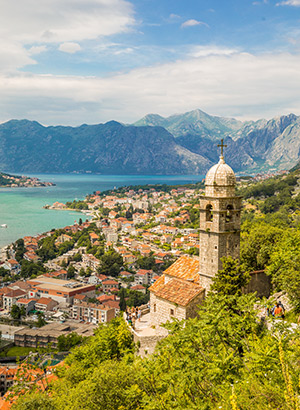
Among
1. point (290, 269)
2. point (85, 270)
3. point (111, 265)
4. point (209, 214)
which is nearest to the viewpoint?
point (290, 269)

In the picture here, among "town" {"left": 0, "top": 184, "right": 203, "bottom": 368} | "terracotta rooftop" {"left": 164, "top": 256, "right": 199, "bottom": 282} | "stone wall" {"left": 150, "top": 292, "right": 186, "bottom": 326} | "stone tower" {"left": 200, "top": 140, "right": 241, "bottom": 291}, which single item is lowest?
"town" {"left": 0, "top": 184, "right": 203, "bottom": 368}

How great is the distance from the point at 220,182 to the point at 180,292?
14.4 feet

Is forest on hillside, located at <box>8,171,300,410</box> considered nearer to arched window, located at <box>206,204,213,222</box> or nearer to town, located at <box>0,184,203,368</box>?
arched window, located at <box>206,204,213,222</box>

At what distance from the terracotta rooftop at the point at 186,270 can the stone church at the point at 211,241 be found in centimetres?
53

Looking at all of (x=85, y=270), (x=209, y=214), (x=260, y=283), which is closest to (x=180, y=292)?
(x=209, y=214)

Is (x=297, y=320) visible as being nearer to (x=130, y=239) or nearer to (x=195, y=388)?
(x=195, y=388)

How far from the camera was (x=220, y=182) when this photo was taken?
1367cm

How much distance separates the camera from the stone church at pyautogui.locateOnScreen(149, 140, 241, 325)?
13.5 meters

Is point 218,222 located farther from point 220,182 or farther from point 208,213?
point 220,182

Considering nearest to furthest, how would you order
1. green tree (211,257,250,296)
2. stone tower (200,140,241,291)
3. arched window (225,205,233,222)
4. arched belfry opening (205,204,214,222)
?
green tree (211,257,250,296)
stone tower (200,140,241,291)
arched window (225,205,233,222)
arched belfry opening (205,204,214,222)

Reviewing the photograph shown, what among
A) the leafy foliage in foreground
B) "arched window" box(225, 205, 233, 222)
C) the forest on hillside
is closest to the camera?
the leafy foliage in foreground

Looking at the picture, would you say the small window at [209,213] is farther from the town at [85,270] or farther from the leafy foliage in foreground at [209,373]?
the town at [85,270]

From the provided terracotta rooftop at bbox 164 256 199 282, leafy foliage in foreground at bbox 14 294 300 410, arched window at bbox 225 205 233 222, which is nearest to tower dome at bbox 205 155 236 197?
arched window at bbox 225 205 233 222

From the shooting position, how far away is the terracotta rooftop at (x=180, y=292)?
1339cm
